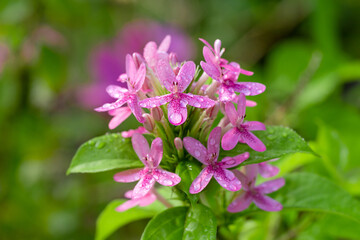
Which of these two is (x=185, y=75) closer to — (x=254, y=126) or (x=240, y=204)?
(x=254, y=126)

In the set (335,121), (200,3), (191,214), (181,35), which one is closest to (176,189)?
(191,214)

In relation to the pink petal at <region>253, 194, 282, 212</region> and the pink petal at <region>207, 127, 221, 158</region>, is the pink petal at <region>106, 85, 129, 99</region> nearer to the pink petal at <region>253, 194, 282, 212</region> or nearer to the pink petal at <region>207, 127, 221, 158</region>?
the pink petal at <region>207, 127, 221, 158</region>

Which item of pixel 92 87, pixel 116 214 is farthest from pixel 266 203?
pixel 92 87

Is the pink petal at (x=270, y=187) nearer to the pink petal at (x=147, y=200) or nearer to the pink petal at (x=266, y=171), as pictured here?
the pink petal at (x=266, y=171)

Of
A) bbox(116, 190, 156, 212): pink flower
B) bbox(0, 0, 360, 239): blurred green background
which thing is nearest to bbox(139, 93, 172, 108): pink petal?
bbox(116, 190, 156, 212): pink flower

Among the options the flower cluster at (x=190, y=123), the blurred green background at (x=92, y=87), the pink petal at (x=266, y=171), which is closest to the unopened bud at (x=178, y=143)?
the flower cluster at (x=190, y=123)

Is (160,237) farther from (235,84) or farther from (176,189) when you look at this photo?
(235,84)
